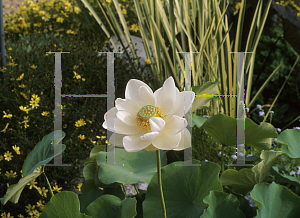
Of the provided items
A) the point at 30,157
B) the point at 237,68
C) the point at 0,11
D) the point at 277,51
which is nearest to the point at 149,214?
the point at 30,157

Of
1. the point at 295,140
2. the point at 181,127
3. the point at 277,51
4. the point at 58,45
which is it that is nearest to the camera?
the point at 181,127

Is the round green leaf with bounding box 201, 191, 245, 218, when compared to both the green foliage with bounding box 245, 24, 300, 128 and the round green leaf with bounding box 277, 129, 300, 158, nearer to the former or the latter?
the round green leaf with bounding box 277, 129, 300, 158

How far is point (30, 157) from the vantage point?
2.40 ft

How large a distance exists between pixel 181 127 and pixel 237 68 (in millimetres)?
1201

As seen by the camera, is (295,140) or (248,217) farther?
(295,140)

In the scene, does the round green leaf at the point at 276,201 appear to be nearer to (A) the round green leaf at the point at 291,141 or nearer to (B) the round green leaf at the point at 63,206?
(A) the round green leaf at the point at 291,141

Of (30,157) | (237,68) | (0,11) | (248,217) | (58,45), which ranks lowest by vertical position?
(248,217)

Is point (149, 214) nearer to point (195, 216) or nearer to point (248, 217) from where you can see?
point (195, 216)

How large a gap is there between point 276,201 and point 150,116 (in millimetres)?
381

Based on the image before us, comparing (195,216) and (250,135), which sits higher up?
(250,135)

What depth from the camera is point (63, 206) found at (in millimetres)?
563

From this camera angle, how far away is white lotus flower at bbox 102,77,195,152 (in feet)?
1.32

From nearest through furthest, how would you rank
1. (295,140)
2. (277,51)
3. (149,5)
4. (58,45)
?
(295,140)
(149,5)
(58,45)
(277,51)

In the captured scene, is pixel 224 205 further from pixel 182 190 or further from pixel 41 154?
pixel 41 154
